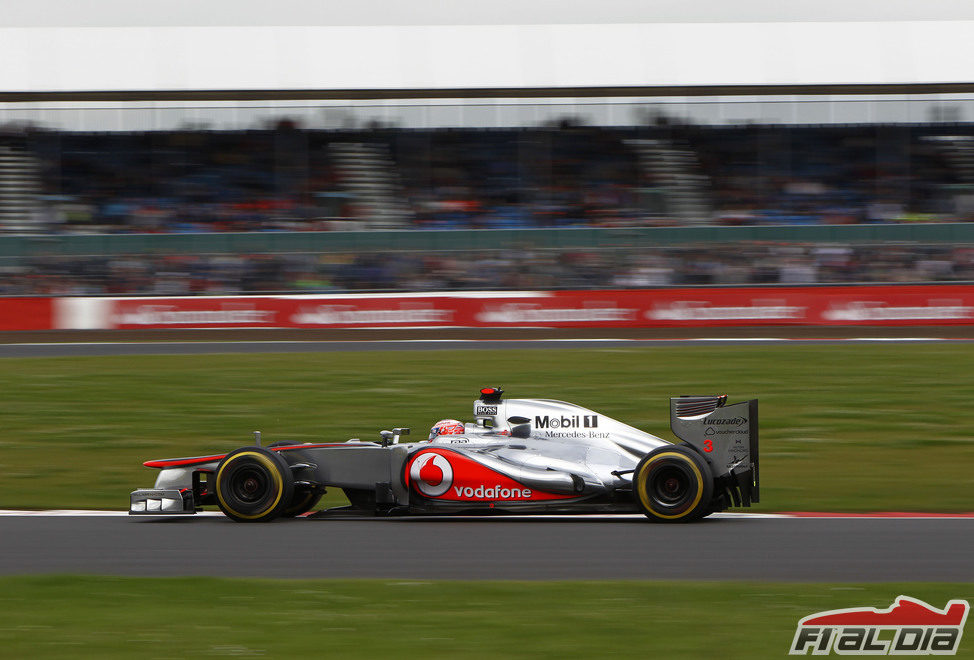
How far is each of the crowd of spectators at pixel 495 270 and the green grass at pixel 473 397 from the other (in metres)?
3.74

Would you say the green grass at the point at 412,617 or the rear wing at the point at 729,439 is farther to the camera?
the rear wing at the point at 729,439

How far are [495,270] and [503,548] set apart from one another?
15.2 metres

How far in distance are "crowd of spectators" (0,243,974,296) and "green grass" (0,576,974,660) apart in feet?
52.0

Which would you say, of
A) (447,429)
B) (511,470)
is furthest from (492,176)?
Answer: (511,470)

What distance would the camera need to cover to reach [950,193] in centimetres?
2573

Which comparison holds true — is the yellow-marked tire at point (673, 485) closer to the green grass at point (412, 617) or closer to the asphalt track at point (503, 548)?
the asphalt track at point (503, 548)

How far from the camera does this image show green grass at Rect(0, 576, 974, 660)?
19.0 feet

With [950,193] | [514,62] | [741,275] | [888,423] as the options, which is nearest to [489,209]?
[514,62]

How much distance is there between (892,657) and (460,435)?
4472 millimetres

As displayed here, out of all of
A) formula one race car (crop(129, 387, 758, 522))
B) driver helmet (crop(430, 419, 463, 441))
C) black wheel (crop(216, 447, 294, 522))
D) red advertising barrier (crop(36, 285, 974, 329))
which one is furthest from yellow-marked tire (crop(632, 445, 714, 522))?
red advertising barrier (crop(36, 285, 974, 329))

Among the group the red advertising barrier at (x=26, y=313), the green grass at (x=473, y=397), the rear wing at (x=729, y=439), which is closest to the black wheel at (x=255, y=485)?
the green grass at (x=473, y=397)

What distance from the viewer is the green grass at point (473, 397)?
11.6 meters

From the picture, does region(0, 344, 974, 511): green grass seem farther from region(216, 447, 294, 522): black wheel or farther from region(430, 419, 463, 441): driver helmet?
region(430, 419, 463, 441): driver helmet

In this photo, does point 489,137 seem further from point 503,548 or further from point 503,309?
point 503,548
